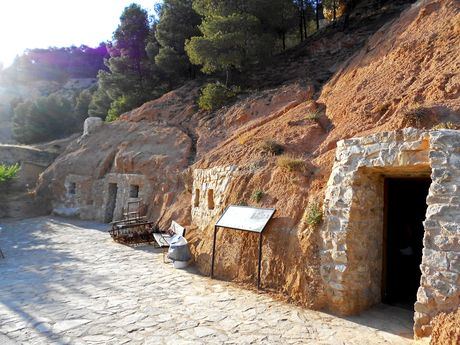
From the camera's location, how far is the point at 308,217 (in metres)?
7.25

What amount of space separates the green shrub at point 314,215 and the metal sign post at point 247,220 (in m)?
0.85

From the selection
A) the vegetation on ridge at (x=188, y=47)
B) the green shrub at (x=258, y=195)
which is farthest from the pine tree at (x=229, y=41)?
the green shrub at (x=258, y=195)

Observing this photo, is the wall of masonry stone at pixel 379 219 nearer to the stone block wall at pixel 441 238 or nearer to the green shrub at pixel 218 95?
the stone block wall at pixel 441 238

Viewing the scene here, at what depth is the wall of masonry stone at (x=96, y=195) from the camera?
16.7 meters

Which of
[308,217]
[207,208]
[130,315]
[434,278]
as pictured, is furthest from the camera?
[207,208]

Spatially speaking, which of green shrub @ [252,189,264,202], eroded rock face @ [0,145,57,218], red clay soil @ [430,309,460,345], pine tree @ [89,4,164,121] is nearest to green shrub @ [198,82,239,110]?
pine tree @ [89,4,164,121]

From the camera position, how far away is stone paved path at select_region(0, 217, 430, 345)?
549cm

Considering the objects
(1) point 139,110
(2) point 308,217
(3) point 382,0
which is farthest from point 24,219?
(3) point 382,0

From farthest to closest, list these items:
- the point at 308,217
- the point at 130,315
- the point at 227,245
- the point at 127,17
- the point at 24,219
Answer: the point at 127,17 < the point at 24,219 < the point at 227,245 < the point at 308,217 < the point at 130,315

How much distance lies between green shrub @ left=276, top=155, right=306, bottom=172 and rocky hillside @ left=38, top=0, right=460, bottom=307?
33 mm

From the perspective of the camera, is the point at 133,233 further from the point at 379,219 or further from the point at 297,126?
the point at 379,219

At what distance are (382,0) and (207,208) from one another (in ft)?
53.4

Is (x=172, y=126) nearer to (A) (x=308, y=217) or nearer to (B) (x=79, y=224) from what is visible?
(B) (x=79, y=224)

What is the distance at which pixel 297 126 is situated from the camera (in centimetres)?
1106
